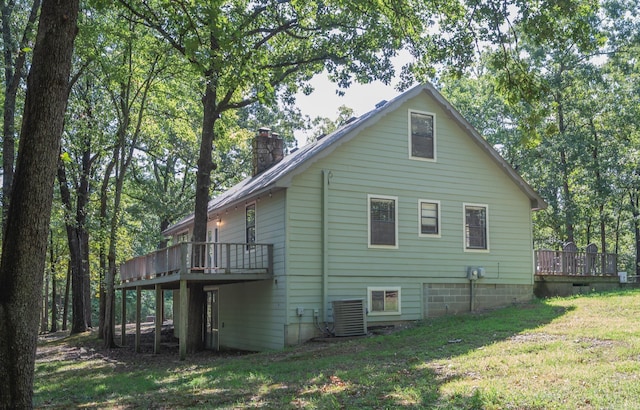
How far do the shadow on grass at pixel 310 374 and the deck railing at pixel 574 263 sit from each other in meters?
3.75

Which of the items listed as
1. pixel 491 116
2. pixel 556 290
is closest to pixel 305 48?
pixel 556 290

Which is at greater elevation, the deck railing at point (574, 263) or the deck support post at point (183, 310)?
the deck railing at point (574, 263)

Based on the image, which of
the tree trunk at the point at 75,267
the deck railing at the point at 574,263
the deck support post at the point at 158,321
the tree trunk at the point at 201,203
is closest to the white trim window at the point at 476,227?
the deck railing at the point at 574,263

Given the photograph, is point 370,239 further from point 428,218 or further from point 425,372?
point 425,372

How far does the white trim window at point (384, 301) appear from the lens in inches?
688

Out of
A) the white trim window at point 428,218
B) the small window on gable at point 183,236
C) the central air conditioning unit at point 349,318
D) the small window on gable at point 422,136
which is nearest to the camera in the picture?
the central air conditioning unit at point 349,318

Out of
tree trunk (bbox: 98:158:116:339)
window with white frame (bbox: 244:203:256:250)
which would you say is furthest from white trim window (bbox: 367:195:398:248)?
tree trunk (bbox: 98:158:116:339)

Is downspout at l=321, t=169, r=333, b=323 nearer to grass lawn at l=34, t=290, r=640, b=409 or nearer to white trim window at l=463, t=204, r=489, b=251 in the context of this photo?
grass lawn at l=34, t=290, r=640, b=409

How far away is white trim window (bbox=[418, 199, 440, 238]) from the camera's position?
18.5 m

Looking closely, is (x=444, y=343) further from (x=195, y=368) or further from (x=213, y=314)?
(x=213, y=314)

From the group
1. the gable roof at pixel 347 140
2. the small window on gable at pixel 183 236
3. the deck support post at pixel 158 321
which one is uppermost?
the gable roof at pixel 347 140

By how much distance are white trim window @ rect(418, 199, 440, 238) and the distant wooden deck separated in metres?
4.86

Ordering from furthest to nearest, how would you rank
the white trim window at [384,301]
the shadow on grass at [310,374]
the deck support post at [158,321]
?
1. the deck support post at [158,321]
2. the white trim window at [384,301]
3. the shadow on grass at [310,374]

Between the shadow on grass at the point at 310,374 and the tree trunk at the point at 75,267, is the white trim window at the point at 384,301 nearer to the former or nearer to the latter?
the shadow on grass at the point at 310,374
